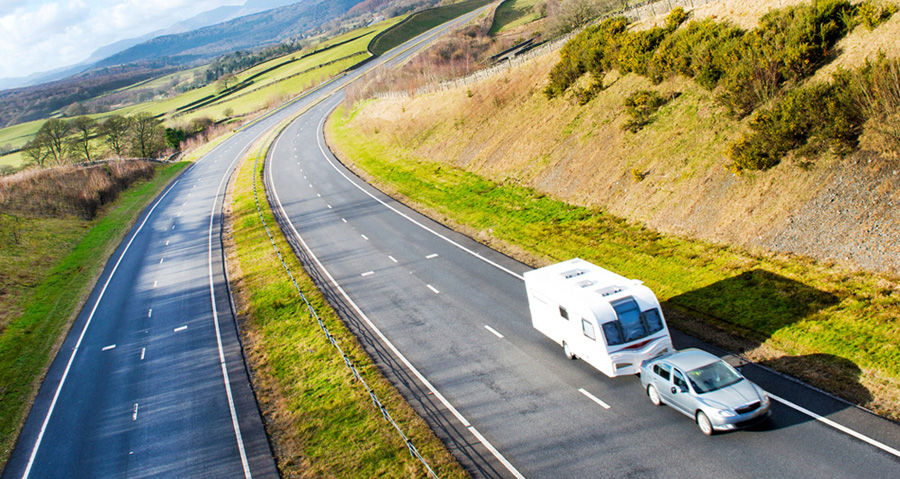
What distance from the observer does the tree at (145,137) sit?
86312mm

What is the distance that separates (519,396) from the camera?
629 inches

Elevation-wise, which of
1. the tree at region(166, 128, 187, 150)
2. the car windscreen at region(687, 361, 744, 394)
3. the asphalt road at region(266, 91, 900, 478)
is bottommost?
the asphalt road at region(266, 91, 900, 478)

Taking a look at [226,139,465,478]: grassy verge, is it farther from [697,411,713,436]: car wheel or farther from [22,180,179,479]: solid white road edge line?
[22,180,179,479]: solid white road edge line

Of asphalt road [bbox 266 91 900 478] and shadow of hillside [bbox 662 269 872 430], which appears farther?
shadow of hillside [bbox 662 269 872 430]

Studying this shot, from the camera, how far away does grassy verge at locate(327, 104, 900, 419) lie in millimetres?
13844

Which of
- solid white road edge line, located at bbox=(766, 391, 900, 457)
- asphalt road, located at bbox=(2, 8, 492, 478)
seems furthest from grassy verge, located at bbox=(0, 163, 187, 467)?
solid white road edge line, located at bbox=(766, 391, 900, 457)

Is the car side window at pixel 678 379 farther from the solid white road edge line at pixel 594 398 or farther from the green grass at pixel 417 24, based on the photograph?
the green grass at pixel 417 24

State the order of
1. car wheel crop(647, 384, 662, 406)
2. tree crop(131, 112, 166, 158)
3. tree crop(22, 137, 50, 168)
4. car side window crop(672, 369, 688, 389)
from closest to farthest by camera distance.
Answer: car side window crop(672, 369, 688, 389)
car wheel crop(647, 384, 662, 406)
tree crop(22, 137, 50, 168)
tree crop(131, 112, 166, 158)

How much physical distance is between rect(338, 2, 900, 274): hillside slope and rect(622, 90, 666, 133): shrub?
55 cm

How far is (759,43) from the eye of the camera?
25.1m

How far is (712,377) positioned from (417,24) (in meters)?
141

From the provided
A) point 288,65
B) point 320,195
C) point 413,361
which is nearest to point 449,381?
point 413,361

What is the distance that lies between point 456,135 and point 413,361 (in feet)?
106

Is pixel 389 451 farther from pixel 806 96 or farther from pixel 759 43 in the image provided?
pixel 759 43
